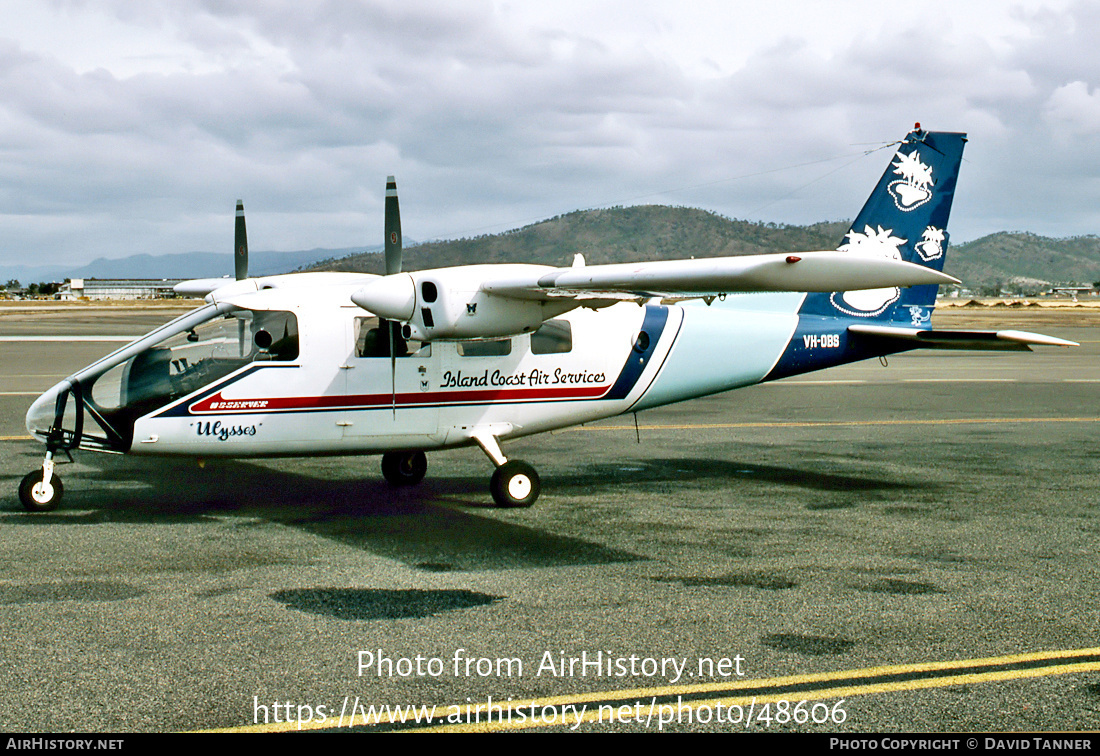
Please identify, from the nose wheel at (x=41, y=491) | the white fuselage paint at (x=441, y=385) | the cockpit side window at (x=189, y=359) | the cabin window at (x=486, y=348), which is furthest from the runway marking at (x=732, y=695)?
the nose wheel at (x=41, y=491)

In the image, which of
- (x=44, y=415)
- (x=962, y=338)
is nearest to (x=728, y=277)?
(x=962, y=338)

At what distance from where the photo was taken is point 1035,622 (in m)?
7.87

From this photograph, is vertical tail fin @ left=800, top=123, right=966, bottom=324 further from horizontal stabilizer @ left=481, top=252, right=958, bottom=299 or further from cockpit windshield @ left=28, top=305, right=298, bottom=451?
cockpit windshield @ left=28, top=305, right=298, bottom=451

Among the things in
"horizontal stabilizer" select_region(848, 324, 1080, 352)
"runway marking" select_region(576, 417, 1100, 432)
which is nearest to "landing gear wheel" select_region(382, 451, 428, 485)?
"runway marking" select_region(576, 417, 1100, 432)

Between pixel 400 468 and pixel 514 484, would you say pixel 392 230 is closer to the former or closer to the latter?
pixel 400 468

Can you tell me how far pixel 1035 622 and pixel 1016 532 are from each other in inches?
136

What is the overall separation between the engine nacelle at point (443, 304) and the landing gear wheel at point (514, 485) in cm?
178

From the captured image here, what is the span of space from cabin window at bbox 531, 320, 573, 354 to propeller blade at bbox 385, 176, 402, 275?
81.4 inches

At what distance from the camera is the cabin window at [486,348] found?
12734 millimetres

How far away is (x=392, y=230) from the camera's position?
1337 cm

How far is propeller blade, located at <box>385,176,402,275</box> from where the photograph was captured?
13.4m

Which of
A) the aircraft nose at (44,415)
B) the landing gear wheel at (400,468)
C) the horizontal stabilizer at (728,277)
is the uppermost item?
the horizontal stabilizer at (728,277)

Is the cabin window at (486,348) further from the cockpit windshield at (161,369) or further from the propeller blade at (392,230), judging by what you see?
the cockpit windshield at (161,369)
